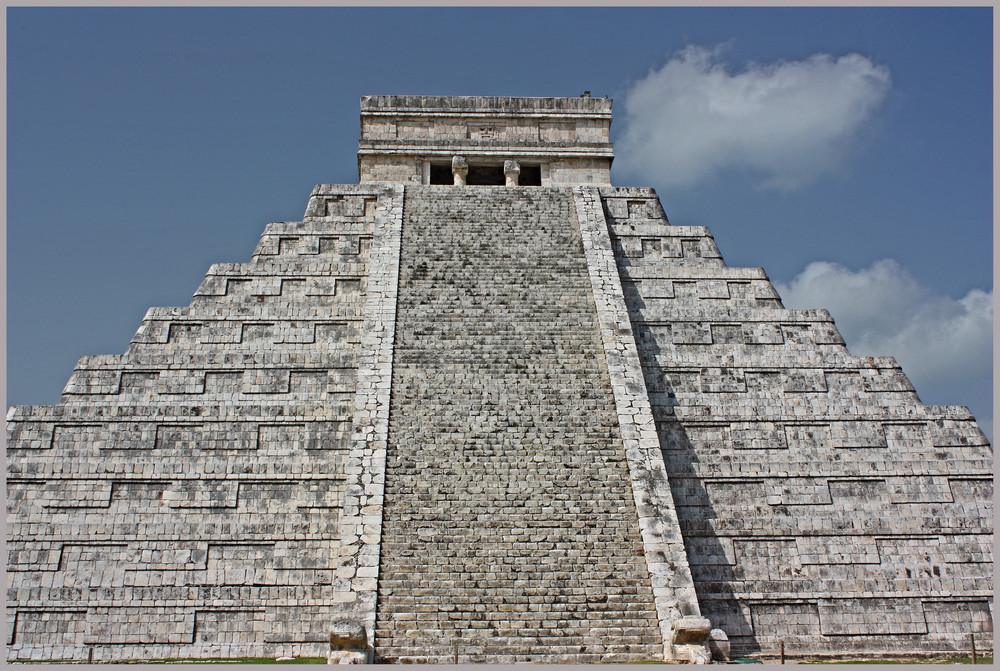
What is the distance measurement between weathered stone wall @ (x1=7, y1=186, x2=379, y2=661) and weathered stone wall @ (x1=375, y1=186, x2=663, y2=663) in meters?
0.93

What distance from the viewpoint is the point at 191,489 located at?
10.8m

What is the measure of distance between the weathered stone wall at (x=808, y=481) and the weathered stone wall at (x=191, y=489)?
453 cm

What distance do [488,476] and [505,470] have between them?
22cm

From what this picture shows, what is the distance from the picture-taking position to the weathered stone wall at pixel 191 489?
9.96 metres

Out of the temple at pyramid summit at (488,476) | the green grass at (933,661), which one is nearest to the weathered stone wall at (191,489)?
the temple at pyramid summit at (488,476)

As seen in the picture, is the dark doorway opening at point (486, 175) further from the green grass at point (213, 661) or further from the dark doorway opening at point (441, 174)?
the green grass at point (213, 661)

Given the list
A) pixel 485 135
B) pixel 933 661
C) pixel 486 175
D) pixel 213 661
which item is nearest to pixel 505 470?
pixel 213 661

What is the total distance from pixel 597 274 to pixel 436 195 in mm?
3697

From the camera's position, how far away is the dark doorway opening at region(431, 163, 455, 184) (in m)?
16.9

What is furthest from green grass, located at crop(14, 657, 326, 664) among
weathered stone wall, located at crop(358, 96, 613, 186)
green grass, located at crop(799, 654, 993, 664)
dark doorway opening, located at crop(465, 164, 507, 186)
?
dark doorway opening, located at crop(465, 164, 507, 186)

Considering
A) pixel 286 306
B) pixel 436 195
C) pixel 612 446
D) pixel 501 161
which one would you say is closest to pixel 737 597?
pixel 612 446

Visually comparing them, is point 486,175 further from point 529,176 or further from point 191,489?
point 191,489

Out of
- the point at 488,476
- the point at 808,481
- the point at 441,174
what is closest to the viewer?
the point at 488,476

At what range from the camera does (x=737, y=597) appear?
408 inches
